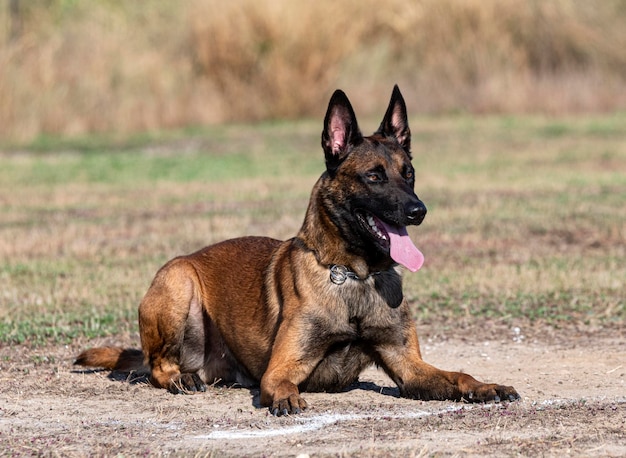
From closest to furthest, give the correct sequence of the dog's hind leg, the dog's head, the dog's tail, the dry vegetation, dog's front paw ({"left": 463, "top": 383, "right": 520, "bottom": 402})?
dog's front paw ({"left": 463, "top": 383, "right": 520, "bottom": 402}) → the dog's head → the dog's hind leg → the dog's tail → the dry vegetation

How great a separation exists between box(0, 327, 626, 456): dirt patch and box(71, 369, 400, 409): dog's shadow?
0.06ft

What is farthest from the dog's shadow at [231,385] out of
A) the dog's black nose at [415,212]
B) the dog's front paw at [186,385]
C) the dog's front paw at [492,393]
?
the dog's black nose at [415,212]

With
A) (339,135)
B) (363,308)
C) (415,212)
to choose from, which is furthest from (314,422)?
(339,135)

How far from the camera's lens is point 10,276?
1217cm

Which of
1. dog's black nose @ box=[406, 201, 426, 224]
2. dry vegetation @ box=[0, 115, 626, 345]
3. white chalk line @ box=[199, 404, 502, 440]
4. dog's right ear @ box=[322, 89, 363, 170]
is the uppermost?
dog's right ear @ box=[322, 89, 363, 170]

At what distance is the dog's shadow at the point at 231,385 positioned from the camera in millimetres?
7551

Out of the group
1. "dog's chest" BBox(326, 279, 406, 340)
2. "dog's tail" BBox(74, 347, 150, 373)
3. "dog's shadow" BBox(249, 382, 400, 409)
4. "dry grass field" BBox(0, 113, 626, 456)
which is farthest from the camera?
"dog's tail" BBox(74, 347, 150, 373)

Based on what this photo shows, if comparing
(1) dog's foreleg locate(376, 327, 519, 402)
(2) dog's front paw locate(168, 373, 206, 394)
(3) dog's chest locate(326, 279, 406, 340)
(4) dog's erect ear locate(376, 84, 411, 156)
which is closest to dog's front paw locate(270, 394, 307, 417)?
(3) dog's chest locate(326, 279, 406, 340)

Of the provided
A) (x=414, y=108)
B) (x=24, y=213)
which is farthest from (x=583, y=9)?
(x=24, y=213)

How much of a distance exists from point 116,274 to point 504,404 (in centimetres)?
584

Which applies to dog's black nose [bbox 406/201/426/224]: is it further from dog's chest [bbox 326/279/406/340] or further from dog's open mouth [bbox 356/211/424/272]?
dog's chest [bbox 326/279/406/340]

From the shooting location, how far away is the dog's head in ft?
23.0

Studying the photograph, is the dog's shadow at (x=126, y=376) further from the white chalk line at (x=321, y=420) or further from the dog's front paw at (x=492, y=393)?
the dog's front paw at (x=492, y=393)

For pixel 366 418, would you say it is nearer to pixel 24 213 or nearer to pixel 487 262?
pixel 487 262
